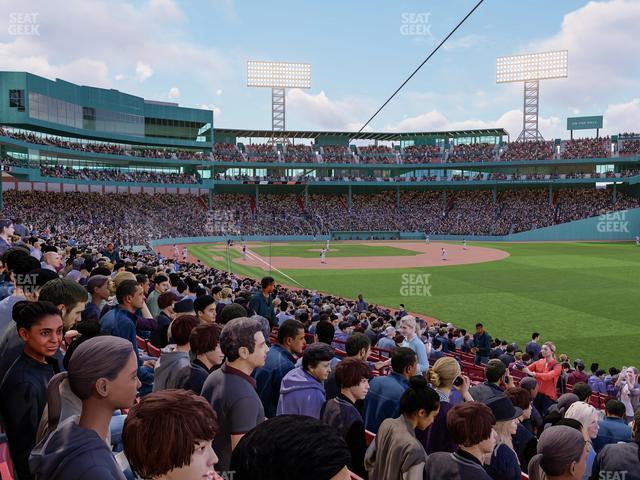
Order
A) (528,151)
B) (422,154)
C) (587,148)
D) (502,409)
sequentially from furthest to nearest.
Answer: (422,154), (528,151), (587,148), (502,409)

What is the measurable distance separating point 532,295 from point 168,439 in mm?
31699

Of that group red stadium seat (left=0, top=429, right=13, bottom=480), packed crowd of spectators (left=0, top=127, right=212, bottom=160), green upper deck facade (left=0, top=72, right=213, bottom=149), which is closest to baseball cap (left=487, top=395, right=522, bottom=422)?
red stadium seat (left=0, top=429, right=13, bottom=480)

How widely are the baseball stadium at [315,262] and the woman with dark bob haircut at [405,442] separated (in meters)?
0.03

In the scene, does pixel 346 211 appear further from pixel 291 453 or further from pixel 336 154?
pixel 291 453

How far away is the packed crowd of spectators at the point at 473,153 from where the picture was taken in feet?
278

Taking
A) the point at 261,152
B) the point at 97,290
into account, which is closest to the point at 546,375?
the point at 97,290

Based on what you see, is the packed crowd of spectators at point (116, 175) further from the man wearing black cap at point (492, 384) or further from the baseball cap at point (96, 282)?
the man wearing black cap at point (492, 384)

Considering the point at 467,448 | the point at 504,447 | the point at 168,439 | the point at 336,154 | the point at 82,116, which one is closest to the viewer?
the point at 168,439

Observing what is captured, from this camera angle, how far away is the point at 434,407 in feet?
14.3

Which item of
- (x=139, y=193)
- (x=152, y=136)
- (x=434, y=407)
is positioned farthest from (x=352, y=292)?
(x=152, y=136)

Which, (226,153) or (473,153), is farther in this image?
(473,153)

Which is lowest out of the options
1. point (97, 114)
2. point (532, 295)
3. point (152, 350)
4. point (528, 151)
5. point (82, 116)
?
point (532, 295)

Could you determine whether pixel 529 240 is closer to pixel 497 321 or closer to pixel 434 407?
pixel 497 321

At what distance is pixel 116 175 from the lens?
68125 millimetres
